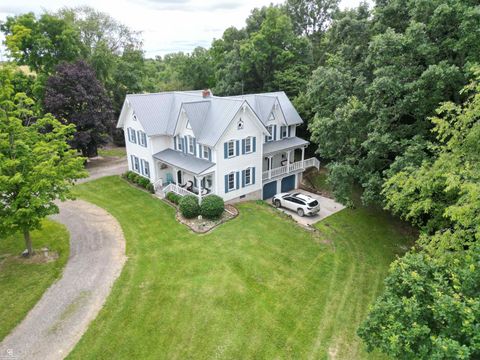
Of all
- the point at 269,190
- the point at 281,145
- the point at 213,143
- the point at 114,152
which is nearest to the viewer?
the point at 213,143

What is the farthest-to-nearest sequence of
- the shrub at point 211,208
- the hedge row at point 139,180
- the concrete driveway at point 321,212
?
1. the hedge row at point 139,180
2. the concrete driveway at point 321,212
3. the shrub at point 211,208

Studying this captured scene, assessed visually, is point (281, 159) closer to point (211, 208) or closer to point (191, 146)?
point (191, 146)

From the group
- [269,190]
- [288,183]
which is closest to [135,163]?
[269,190]

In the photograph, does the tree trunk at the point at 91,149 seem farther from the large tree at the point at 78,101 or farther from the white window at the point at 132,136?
the white window at the point at 132,136

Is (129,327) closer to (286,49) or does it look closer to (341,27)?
Answer: (341,27)

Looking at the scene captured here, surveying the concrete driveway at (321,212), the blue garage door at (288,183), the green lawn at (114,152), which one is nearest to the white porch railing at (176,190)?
the concrete driveway at (321,212)
